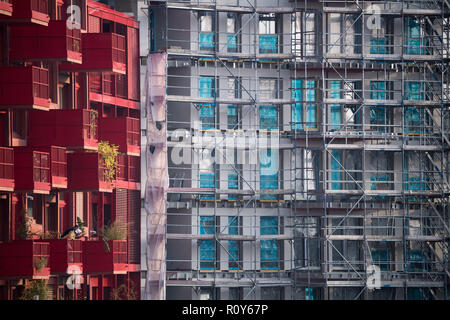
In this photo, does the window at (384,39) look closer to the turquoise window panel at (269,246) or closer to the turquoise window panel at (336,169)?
the turquoise window panel at (336,169)

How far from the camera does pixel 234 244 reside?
5094cm

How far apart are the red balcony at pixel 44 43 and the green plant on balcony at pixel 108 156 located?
4.18 metres

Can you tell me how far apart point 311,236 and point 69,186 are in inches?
534

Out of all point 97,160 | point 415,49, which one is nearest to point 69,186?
point 97,160

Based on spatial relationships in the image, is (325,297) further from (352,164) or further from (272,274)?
(352,164)

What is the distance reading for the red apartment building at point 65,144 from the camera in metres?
37.2

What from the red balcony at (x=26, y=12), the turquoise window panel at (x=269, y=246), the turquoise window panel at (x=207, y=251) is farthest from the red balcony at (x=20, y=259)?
the turquoise window panel at (x=269, y=246)

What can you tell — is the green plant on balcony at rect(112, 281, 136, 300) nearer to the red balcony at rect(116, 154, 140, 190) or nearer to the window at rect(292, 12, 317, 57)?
the red balcony at rect(116, 154, 140, 190)

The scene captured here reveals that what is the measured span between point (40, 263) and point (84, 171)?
5080mm

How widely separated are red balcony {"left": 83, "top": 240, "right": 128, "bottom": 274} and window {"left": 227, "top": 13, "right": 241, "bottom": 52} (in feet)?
39.0

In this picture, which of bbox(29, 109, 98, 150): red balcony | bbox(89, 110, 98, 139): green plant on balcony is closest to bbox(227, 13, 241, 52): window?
bbox(89, 110, 98, 139): green plant on balcony

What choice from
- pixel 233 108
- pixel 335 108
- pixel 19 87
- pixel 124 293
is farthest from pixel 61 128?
→ pixel 335 108

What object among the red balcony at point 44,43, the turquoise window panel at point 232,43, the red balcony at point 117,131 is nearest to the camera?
the red balcony at point 44,43
